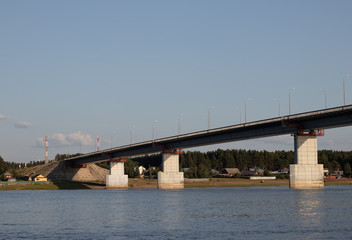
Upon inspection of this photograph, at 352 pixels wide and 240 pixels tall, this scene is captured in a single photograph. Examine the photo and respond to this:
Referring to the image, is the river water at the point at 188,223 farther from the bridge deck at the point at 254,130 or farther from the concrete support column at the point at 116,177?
the concrete support column at the point at 116,177

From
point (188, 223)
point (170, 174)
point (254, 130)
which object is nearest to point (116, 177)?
point (170, 174)

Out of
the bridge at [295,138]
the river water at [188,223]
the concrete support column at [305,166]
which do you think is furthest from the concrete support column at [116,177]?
the river water at [188,223]

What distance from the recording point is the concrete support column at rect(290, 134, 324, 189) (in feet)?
383

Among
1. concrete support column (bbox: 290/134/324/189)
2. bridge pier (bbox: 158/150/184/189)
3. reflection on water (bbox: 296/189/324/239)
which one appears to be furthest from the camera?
bridge pier (bbox: 158/150/184/189)

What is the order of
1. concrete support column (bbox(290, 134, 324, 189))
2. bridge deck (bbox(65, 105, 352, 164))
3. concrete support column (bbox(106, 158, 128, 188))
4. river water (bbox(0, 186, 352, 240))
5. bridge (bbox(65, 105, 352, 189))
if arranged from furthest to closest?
concrete support column (bbox(106, 158, 128, 188)), concrete support column (bbox(290, 134, 324, 189)), bridge (bbox(65, 105, 352, 189)), bridge deck (bbox(65, 105, 352, 164)), river water (bbox(0, 186, 352, 240))

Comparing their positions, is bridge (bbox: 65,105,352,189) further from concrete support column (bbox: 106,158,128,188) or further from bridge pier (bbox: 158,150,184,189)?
concrete support column (bbox: 106,158,128,188)

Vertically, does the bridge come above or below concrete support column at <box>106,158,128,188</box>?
above

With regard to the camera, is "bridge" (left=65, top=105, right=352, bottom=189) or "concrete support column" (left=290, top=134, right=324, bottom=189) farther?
"concrete support column" (left=290, top=134, right=324, bottom=189)

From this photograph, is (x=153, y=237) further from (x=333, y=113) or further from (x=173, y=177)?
(x=173, y=177)

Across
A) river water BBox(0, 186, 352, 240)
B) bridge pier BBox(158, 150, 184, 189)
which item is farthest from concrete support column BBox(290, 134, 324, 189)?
bridge pier BBox(158, 150, 184, 189)

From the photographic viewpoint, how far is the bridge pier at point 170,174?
162 metres

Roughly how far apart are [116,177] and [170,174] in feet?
103

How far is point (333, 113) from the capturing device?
103938 millimetres

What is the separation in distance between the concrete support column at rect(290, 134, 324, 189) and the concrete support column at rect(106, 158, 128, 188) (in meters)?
79.9
